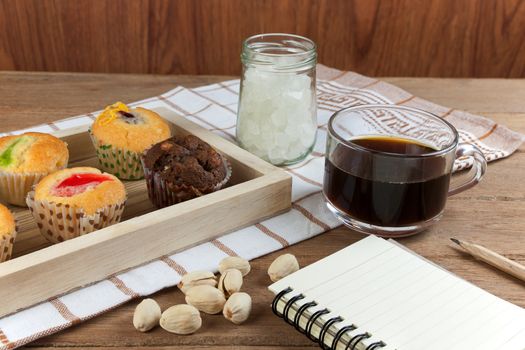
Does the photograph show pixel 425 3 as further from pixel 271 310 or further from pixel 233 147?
pixel 271 310

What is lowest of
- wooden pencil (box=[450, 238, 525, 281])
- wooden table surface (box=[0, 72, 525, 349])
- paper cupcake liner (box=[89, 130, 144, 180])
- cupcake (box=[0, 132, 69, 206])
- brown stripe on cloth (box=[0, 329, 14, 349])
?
wooden table surface (box=[0, 72, 525, 349])

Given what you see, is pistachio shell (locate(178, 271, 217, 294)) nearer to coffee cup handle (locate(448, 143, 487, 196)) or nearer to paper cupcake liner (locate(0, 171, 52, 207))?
paper cupcake liner (locate(0, 171, 52, 207))

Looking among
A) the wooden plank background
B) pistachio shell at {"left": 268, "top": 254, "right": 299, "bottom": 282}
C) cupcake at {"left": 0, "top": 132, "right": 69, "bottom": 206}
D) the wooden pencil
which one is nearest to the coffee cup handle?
the wooden pencil

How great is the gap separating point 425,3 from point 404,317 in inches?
61.9

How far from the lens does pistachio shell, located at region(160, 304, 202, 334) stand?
0.84 metres

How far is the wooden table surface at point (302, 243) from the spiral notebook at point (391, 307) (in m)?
0.05

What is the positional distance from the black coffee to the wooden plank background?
3.81 feet

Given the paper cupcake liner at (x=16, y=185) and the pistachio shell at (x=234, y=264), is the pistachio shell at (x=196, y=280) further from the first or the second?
the paper cupcake liner at (x=16, y=185)

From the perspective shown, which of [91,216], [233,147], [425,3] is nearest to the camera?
[91,216]

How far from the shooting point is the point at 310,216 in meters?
1.13

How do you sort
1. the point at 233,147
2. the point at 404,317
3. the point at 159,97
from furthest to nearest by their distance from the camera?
the point at 159,97
the point at 233,147
the point at 404,317

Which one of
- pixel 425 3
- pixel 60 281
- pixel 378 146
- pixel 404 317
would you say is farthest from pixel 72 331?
pixel 425 3

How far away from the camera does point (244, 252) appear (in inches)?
40.2

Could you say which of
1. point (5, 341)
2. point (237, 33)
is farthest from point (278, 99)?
point (237, 33)
